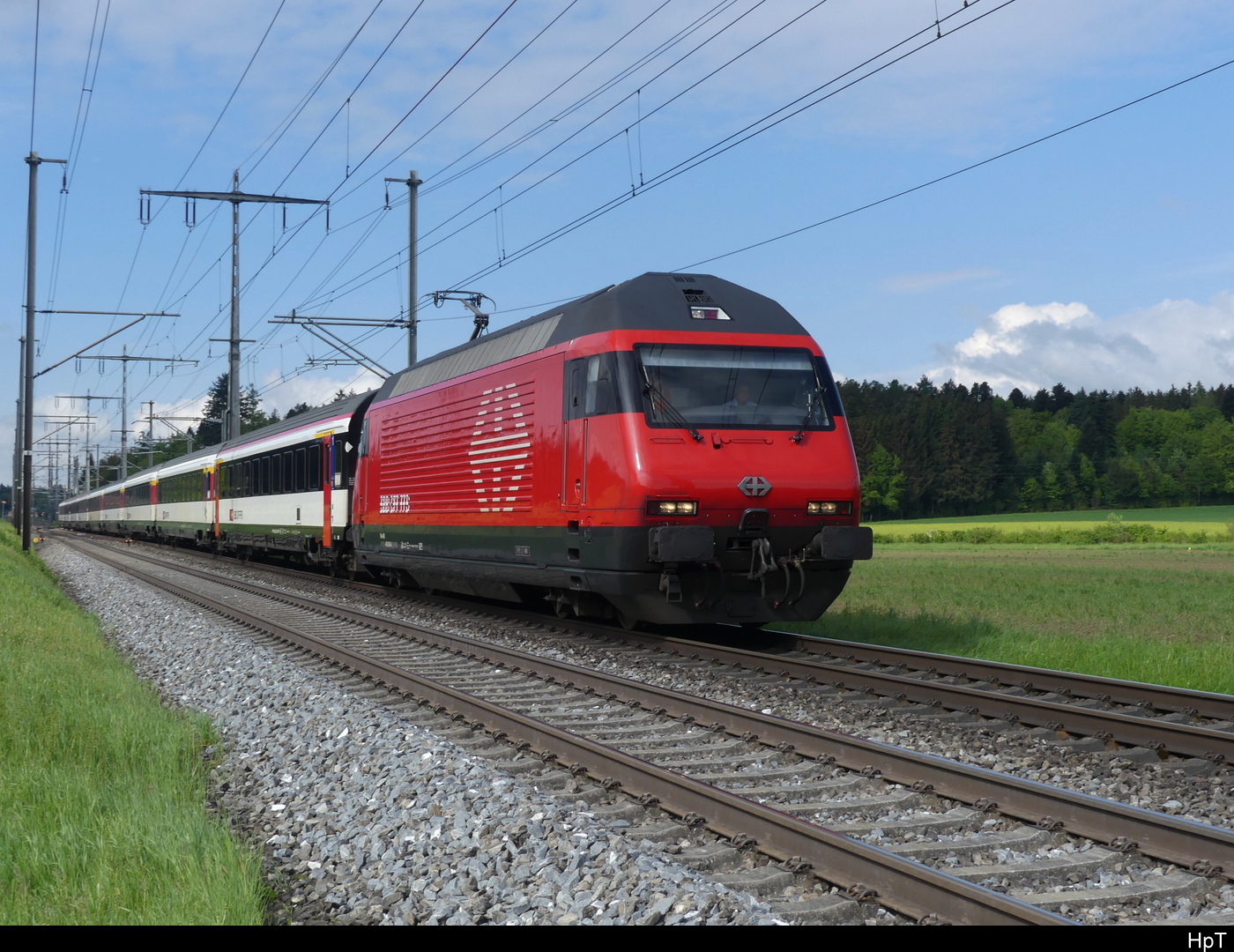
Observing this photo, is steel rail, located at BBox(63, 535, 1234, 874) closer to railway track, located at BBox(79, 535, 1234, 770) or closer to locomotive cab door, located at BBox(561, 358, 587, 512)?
railway track, located at BBox(79, 535, 1234, 770)

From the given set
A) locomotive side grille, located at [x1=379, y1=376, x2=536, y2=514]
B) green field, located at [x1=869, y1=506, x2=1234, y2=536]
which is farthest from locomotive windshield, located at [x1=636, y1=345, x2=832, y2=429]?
green field, located at [x1=869, y1=506, x2=1234, y2=536]

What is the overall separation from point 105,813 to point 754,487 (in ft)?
22.2

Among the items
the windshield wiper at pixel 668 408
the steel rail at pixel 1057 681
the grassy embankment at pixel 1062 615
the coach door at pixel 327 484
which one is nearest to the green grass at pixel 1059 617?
the grassy embankment at pixel 1062 615

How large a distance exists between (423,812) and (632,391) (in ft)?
18.7

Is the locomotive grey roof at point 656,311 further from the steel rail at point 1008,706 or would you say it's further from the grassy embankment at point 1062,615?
the grassy embankment at point 1062,615

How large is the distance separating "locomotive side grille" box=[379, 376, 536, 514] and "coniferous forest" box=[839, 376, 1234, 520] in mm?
78615

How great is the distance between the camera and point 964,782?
5.83m

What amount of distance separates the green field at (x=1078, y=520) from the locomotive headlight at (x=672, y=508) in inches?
2237

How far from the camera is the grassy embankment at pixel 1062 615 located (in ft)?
35.0

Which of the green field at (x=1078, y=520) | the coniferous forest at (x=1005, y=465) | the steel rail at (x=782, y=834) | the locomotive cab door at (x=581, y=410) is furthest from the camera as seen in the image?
the coniferous forest at (x=1005, y=465)

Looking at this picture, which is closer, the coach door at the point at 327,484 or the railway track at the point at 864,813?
the railway track at the point at 864,813

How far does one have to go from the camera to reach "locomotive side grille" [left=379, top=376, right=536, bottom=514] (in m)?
12.8

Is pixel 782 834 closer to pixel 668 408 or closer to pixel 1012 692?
pixel 1012 692
